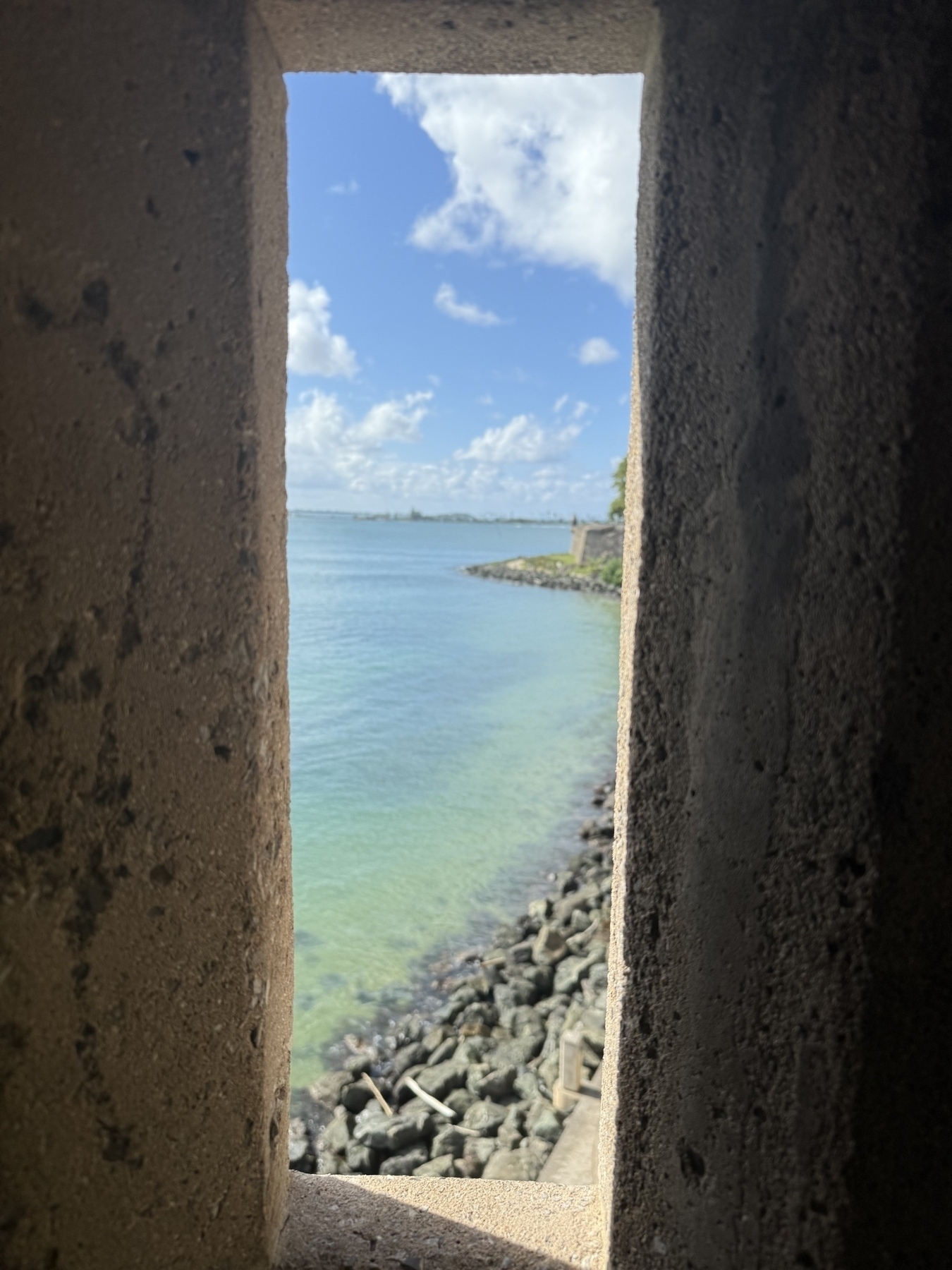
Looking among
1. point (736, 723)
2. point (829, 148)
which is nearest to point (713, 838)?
point (736, 723)

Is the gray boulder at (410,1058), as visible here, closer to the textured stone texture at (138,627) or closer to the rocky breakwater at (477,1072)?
the rocky breakwater at (477,1072)

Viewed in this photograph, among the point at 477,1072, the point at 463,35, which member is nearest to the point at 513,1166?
the point at 477,1072

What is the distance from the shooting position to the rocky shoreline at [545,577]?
36188 mm

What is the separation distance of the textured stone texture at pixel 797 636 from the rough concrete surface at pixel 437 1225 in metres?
0.29

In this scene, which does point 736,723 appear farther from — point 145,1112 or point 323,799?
point 323,799

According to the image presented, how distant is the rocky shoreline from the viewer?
36.2 m

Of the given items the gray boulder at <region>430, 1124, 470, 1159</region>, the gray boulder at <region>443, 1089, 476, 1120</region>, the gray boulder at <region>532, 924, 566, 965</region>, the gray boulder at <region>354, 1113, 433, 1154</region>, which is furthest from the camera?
the gray boulder at <region>532, 924, 566, 965</region>

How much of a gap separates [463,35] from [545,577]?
40.2 metres

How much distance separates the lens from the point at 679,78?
1087 mm

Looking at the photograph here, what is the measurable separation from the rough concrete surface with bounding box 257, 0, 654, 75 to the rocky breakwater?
2.80 m

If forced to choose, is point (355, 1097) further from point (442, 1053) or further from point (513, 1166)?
point (513, 1166)

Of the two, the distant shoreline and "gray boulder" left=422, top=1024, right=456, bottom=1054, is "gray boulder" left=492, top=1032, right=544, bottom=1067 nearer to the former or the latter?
"gray boulder" left=422, top=1024, right=456, bottom=1054

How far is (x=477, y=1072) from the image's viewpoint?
4.52 metres

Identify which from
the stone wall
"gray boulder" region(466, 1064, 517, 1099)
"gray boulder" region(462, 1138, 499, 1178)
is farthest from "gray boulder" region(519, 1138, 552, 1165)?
the stone wall
